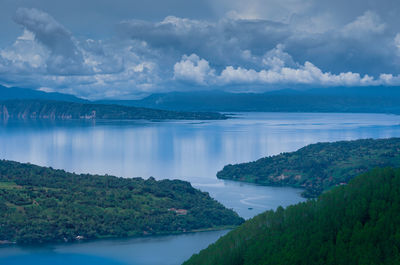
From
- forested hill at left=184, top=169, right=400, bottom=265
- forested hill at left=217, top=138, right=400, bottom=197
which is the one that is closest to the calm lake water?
forested hill at left=217, top=138, right=400, bottom=197

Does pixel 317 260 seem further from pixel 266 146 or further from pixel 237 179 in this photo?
pixel 266 146

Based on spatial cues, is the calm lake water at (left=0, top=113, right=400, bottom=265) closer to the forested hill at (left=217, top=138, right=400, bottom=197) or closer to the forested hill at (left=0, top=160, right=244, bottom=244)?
the forested hill at (left=0, top=160, right=244, bottom=244)

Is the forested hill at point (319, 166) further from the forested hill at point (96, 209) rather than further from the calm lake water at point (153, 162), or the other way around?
the forested hill at point (96, 209)

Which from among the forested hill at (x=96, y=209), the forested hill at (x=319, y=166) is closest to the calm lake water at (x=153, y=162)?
the forested hill at (x=96, y=209)

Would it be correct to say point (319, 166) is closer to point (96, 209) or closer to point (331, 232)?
point (96, 209)

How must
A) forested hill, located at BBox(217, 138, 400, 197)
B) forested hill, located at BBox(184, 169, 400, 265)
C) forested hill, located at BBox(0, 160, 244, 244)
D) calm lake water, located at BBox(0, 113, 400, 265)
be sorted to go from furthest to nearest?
forested hill, located at BBox(217, 138, 400, 197) → forested hill, located at BBox(0, 160, 244, 244) → calm lake water, located at BBox(0, 113, 400, 265) → forested hill, located at BBox(184, 169, 400, 265)

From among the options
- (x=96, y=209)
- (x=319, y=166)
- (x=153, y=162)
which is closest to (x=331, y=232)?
(x=96, y=209)
